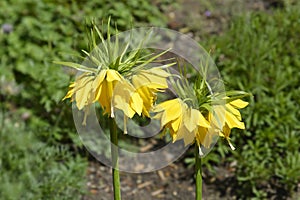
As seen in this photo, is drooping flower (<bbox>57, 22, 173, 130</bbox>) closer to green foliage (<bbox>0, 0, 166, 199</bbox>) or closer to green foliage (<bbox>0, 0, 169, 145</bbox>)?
green foliage (<bbox>0, 0, 166, 199</bbox>)

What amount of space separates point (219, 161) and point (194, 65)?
63 centimetres

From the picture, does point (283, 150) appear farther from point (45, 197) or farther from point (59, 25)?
point (59, 25)

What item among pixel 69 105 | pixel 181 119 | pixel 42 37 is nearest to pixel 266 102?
pixel 69 105

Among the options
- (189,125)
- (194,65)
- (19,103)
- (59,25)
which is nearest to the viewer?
(189,125)

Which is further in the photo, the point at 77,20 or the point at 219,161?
the point at 77,20

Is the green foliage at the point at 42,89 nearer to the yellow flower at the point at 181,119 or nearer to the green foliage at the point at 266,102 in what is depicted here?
the green foliage at the point at 266,102

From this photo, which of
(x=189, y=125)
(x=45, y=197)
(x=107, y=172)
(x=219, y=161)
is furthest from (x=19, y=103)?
(x=189, y=125)

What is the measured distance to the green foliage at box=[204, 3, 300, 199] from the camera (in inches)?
139

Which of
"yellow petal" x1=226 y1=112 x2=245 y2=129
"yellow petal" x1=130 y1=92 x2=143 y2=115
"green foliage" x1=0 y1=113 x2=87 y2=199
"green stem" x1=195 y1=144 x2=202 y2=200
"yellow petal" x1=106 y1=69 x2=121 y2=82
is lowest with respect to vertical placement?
"green foliage" x1=0 y1=113 x2=87 y2=199

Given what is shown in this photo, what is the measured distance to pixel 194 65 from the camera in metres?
3.89

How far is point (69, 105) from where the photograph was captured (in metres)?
3.78

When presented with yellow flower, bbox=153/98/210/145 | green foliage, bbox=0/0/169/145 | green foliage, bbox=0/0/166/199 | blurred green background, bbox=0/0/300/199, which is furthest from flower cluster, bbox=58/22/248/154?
green foliage, bbox=0/0/169/145

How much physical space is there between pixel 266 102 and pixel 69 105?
3.98ft

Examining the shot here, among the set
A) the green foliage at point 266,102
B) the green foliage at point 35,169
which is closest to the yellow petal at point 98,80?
the green foliage at point 35,169
